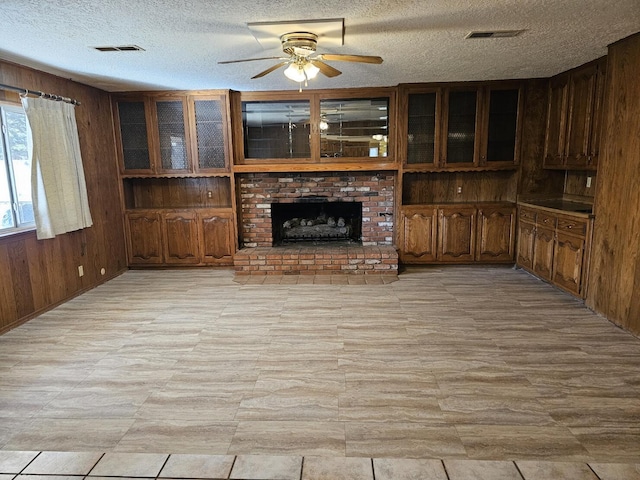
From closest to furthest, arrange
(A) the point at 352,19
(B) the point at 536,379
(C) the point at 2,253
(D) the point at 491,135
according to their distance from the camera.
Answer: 1. (B) the point at 536,379
2. (A) the point at 352,19
3. (C) the point at 2,253
4. (D) the point at 491,135

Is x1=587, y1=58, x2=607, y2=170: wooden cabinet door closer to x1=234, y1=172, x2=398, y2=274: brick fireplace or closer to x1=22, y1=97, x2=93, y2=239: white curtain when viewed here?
x1=234, y1=172, x2=398, y2=274: brick fireplace

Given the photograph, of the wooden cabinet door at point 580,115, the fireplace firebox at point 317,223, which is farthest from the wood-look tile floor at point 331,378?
A: the fireplace firebox at point 317,223

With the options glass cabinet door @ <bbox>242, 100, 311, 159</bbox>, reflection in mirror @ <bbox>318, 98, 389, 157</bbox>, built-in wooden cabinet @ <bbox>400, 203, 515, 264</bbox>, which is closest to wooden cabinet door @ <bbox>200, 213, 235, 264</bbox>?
glass cabinet door @ <bbox>242, 100, 311, 159</bbox>

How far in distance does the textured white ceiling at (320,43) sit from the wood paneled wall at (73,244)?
1.12 feet

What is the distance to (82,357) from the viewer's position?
3.06 meters

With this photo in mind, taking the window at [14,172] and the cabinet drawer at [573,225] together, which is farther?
the cabinet drawer at [573,225]

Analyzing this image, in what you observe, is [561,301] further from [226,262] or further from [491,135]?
[226,262]

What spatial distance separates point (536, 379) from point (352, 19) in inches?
109

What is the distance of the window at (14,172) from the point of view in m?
3.71

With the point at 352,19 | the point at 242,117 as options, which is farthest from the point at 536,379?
the point at 242,117

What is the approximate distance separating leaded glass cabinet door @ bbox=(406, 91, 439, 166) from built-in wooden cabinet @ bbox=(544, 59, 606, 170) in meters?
1.38

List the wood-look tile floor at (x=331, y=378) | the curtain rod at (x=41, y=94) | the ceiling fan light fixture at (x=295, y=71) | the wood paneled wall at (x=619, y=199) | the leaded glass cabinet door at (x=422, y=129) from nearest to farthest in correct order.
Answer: the wood-look tile floor at (x=331, y=378), the ceiling fan light fixture at (x=295, y=71), the wood paneled wall at (x=619, y=199), the curtain rod at (x=41, y=94), the leaded glass cabinet door at (x=422, y=129)

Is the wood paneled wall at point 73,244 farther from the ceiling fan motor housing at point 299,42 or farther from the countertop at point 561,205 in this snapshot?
the countertop at point 561,205

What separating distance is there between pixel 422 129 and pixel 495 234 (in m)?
1.72
